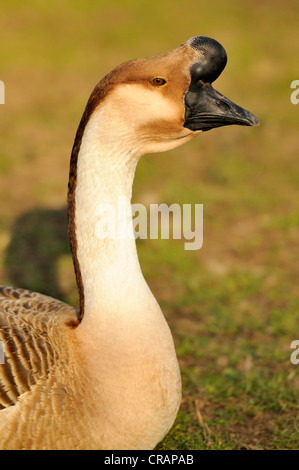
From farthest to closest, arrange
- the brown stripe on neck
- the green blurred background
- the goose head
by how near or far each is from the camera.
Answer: the green blurred background → the brown stripe on neck → the goose head

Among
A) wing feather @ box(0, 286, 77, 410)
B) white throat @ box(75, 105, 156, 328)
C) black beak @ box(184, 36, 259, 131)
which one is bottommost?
wing feather @ box(0, 286, 77, 410)

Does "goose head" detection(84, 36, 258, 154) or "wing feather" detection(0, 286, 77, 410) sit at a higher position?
"goose head" detection(84, 36, 258, 154)

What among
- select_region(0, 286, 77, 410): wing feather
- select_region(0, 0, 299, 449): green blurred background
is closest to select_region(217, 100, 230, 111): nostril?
select_region(0, 286, 77, 410): wing feather

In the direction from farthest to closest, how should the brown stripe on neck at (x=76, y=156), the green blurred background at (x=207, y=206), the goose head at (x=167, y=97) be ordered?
the green blurred background at (x=207, y=206)
the brown stripe on neck at (x=76, y=156)
the goose head at (x=167, y=97)

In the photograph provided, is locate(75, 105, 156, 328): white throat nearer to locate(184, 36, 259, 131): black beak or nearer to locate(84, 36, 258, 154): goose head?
locate(84, 36, 258, 154): goose head

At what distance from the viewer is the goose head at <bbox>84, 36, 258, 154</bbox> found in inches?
119

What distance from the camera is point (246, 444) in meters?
3.95

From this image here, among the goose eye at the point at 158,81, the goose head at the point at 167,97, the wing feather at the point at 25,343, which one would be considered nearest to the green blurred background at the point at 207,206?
the wing feather at the point at 25,343

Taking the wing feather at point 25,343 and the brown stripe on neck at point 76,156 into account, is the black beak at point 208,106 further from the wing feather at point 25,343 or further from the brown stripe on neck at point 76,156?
the wing feather at point 25,343

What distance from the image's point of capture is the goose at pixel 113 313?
10.1 feet

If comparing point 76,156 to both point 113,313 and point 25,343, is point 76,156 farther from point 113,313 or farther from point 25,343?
point 25,343

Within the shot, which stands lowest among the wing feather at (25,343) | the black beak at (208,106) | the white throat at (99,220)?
the wing feather at (25,343)

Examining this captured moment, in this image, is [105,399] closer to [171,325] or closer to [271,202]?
[171,325]
